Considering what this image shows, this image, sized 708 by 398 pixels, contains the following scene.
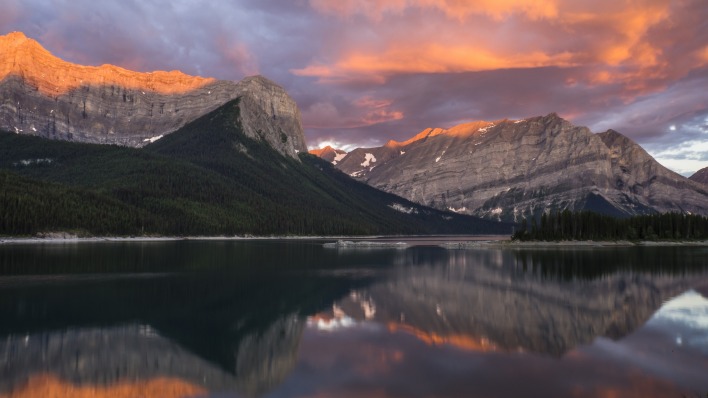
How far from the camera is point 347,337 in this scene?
44062 mm

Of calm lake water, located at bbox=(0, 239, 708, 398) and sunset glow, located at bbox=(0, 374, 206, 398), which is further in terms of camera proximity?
calm lake water, located at bbox=(0, 239, 708, 398)

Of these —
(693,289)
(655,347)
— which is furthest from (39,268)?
(693,289)

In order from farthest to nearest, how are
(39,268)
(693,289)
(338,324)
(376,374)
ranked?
(39,268), (693,289), (338,324), (376,374)

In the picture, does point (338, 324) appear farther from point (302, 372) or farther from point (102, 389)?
point (102, 389)

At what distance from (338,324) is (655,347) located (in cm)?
2689

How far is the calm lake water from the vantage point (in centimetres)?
3073

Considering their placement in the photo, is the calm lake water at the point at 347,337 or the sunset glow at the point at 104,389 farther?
the calm lake water at the point at 347,337

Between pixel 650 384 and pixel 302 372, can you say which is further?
pixel 302 372

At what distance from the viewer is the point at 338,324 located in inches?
1960

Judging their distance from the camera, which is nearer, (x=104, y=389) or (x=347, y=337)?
(x=104, y=389)

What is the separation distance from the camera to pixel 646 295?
68.5 meters

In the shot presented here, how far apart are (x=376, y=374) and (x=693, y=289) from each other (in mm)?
63614

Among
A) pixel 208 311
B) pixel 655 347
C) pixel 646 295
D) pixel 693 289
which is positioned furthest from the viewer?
pixel 693 289

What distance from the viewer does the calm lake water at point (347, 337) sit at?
30.7m
